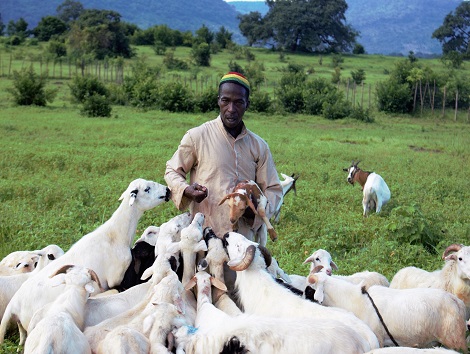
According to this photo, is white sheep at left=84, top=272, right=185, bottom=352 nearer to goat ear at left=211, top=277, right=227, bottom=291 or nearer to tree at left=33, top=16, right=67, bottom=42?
goat ear at left=211, top=277, right=227, bottom=291

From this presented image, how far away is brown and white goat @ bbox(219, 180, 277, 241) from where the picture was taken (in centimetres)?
493

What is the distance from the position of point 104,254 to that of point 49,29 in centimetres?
5341

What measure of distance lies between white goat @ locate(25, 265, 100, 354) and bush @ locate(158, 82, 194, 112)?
23.0 meters

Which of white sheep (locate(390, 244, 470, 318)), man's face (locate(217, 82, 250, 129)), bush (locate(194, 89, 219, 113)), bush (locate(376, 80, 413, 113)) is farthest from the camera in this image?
bush (locate(376, 80, 413, 113))

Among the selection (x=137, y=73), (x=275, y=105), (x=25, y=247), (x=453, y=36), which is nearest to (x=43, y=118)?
(x=137, y=73)

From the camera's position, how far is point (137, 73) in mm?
30375

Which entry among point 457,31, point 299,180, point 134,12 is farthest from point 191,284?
point 134,12

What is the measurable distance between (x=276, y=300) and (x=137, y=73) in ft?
88.9

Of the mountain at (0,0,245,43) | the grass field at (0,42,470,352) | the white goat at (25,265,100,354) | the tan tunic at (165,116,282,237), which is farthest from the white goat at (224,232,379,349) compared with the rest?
the mountain at (0,0,245,43)

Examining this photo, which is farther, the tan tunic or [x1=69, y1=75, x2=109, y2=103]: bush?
[x1=69, y1=75, x2=109, y2=103]: bush

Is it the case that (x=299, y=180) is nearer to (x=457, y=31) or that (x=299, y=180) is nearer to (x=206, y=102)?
(x=206, y=102)

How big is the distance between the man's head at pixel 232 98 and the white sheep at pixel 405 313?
1.43 meters

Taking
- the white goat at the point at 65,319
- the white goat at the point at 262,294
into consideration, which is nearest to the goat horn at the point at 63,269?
the white goat at the point at 65,319

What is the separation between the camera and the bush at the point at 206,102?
27.5m
